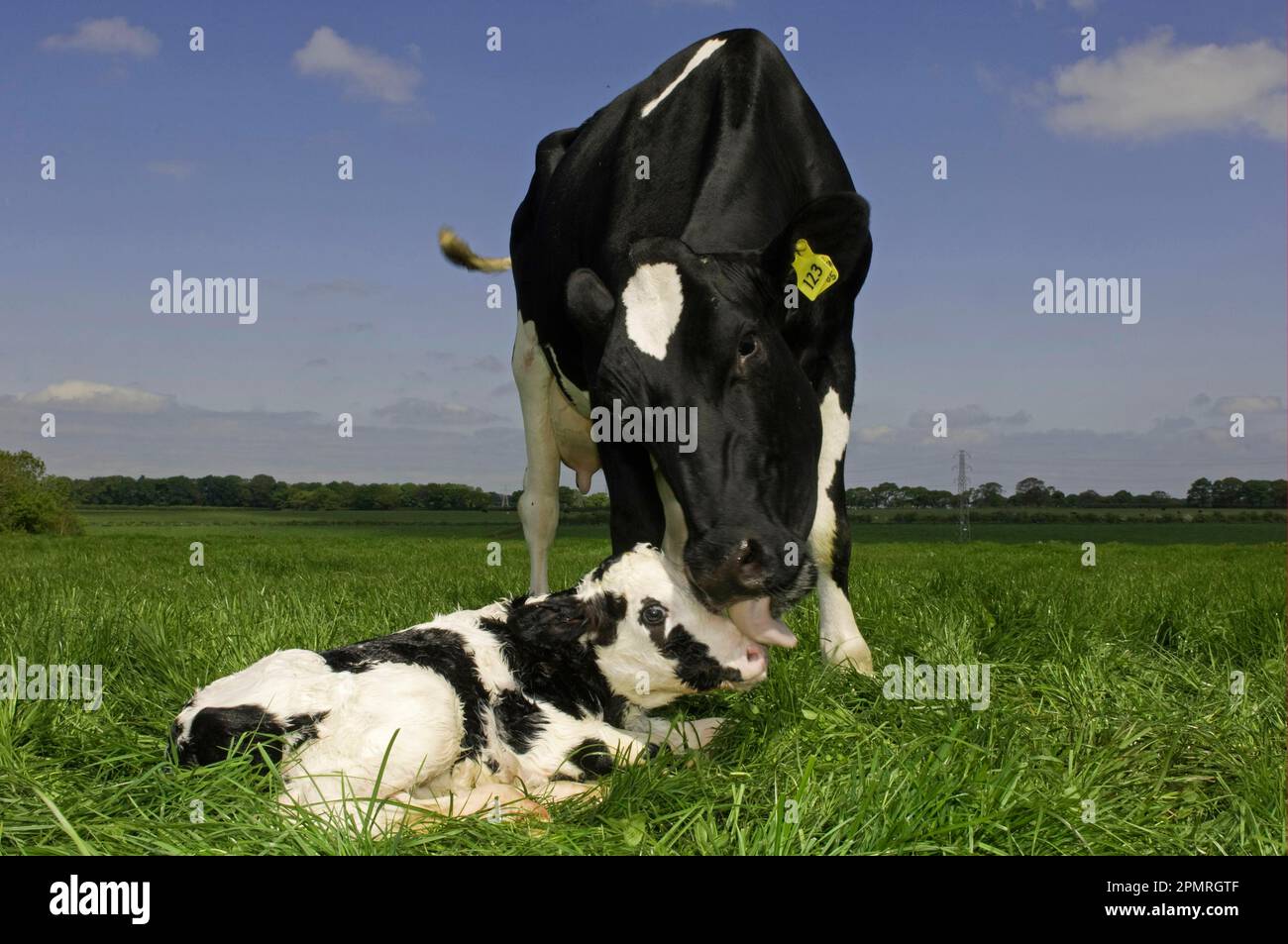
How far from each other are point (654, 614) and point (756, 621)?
1.30ft

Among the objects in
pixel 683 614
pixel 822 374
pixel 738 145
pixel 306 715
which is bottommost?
pixel 306 715

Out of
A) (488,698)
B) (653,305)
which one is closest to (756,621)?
(488,698)

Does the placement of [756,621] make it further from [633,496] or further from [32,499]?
[32,499]

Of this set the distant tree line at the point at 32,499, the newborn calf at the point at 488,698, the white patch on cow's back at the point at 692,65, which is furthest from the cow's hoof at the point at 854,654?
the distant tree line at the point at 32,499

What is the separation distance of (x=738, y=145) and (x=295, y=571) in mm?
9384

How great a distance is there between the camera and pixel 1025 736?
469 centimetres

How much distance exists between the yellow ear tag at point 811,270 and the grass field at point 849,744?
180cm

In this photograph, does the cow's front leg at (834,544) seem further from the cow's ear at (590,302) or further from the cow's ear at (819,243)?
the cow's ear at (590,302)

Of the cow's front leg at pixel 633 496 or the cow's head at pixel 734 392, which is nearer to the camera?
the cow's head at pixel 734 392

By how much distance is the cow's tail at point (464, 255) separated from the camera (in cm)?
1073
